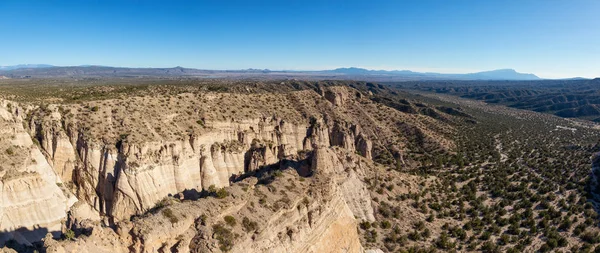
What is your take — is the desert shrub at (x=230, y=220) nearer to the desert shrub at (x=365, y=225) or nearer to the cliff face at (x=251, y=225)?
the cliff face at (x=251, y=225)

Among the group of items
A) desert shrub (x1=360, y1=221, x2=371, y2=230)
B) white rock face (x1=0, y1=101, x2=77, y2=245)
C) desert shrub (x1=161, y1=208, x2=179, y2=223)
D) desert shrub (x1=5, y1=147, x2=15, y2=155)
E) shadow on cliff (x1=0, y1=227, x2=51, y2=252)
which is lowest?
desert shrub (x1=360, y1=221, x2=371, y2=230)

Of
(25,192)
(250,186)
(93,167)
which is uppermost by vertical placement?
(250,186)

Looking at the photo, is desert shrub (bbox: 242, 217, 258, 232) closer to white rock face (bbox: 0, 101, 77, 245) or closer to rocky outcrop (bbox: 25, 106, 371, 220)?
white rock face (bbox: 0, 101, 77, 245)

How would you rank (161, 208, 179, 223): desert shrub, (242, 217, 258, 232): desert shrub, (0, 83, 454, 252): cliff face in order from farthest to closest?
(242, 217, 258, 232): desert shrub
(0, 83, 454, 252): cliff face
(161, 208, 179, 223): desert shrub

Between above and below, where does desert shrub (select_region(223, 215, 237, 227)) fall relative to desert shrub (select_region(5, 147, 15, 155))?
below

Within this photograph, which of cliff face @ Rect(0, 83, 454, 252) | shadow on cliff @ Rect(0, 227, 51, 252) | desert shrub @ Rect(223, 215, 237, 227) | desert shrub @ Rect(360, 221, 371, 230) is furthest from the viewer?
desert shrub @ Rect(360, 221, 371, 230)

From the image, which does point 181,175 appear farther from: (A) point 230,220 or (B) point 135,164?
(A) point 230,220

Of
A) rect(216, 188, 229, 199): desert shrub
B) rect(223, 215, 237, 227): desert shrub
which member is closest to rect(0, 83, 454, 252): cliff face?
rect(223, 215, 237, 227): desert shrub

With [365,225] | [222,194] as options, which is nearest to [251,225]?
[222,194]
